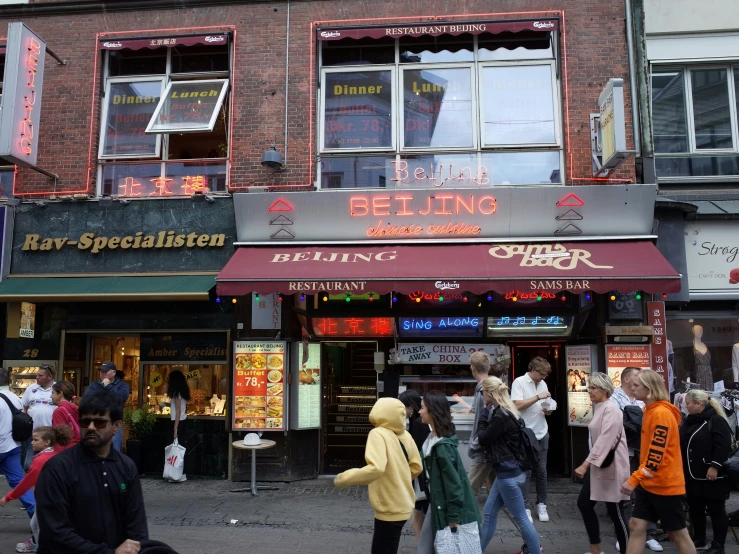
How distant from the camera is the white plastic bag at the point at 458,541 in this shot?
14.9 ft

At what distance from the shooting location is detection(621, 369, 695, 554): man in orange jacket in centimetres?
538

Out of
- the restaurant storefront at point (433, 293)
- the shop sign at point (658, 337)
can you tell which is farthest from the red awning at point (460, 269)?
the shop sign at point (658, 337)

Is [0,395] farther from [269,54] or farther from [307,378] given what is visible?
[269,54]

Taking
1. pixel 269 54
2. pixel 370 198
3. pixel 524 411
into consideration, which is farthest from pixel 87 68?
pixel 524 411

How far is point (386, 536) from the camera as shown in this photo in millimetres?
4691

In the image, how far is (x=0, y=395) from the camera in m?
7.71

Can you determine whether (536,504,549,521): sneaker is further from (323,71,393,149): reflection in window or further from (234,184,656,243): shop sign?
(323,71,393,149): reflection in window

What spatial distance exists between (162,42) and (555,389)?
348 inches

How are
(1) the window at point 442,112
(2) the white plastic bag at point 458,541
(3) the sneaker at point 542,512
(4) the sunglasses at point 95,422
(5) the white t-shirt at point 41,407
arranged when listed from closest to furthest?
1. (4) the sunglasses at point 95,422
2. (2) the white plastic bag at point 458,541
3. (3) the sneaker at point 542,512
4. (5) the white t-shirt at point 41,407
5. (1) the window at point 442,112

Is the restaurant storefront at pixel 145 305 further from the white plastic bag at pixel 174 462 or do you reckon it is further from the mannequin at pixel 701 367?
the mannequin at pixel 701 367

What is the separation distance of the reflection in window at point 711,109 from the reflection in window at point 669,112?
8.3 inches

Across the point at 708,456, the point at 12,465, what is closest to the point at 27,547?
the point at 12,465

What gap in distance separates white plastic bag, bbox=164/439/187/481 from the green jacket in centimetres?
632

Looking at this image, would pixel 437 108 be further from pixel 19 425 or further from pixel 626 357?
pixel 19 425
